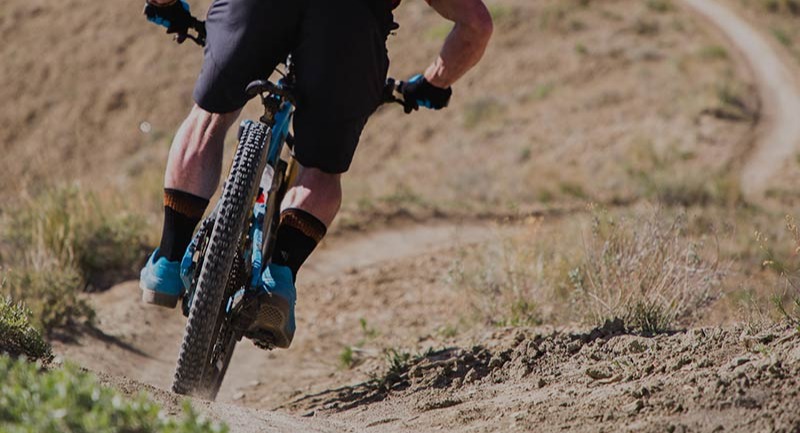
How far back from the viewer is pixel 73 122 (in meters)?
22.5

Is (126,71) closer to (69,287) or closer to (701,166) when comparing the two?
(701,166)

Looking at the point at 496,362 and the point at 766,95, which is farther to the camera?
the point at 766,95

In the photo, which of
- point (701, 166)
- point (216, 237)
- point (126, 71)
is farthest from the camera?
point (126, 71)

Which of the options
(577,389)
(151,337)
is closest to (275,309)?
(577,389)

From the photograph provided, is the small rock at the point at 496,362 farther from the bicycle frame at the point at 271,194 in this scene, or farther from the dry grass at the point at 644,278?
the bicycle frame at the point at 271,194

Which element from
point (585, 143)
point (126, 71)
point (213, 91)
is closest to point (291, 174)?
point (213, 91)

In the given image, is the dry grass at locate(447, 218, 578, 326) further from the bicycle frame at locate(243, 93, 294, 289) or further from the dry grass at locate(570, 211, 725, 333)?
the bicycle frame at locate(243, 93, 294, 289)

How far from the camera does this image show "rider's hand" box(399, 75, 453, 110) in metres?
4.21

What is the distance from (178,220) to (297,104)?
1.99 ft

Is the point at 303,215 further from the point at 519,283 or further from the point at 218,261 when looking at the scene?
the point at 519,283

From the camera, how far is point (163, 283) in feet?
12.1

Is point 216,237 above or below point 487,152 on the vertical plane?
above

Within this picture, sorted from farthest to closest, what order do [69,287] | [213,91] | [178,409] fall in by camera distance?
[69,287]
[213,91]
[178,409]

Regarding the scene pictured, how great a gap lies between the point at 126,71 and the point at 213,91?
22.1 m
